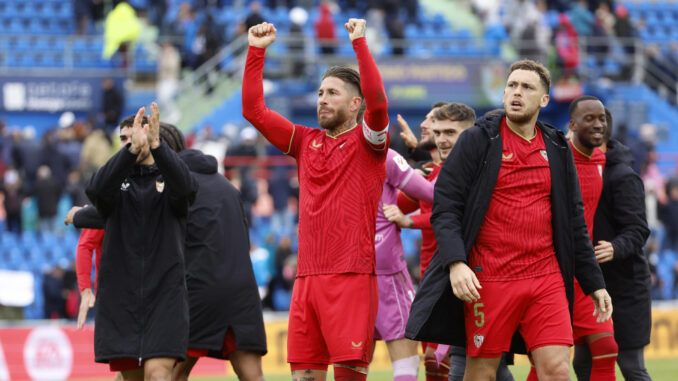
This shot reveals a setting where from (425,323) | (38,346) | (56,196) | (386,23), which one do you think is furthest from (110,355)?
(386,23)

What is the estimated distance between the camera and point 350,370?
22.5 ft

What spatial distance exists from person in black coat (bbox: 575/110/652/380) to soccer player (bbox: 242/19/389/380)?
227 centimetres

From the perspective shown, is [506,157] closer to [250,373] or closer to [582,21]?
[250,373]

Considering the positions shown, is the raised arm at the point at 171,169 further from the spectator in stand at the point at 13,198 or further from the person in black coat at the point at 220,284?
the spectator in stand at the point at 13,198

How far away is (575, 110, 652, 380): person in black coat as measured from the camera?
8.41 m

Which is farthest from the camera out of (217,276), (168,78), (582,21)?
(582,21)

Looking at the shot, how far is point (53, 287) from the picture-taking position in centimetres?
1845

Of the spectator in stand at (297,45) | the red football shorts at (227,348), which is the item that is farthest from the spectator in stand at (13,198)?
the red football shorts at (227,348)

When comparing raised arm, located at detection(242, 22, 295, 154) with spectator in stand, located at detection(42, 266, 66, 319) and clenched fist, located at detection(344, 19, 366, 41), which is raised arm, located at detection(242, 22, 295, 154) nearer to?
clenched fist, located at detection(344, 19, 366, 41)

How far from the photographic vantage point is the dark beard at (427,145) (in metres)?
9.45

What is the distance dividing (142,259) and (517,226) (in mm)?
2362

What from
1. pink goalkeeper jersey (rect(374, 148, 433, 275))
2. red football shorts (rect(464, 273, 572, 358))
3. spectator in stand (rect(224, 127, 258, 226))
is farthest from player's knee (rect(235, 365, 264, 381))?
spectator in stand (rect(224, 127, 258, 226))

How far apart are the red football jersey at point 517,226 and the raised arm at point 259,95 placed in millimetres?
1408

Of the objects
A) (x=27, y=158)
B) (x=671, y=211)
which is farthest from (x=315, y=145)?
(x=671, y=211)
